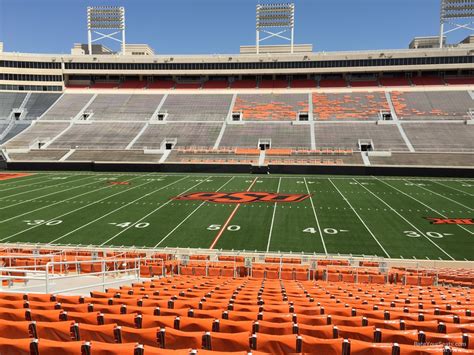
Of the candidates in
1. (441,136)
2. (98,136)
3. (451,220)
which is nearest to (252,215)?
(451,220)

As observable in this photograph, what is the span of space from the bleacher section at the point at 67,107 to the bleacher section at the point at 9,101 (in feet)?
16.9

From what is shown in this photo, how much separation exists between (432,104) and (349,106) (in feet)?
35.9

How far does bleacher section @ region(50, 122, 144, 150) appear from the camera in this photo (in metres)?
45.4

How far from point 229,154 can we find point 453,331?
128ft

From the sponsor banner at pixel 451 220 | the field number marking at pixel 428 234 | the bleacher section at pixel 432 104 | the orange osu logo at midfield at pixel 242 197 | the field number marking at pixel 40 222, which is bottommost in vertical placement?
the field number marking at pixel 428 234

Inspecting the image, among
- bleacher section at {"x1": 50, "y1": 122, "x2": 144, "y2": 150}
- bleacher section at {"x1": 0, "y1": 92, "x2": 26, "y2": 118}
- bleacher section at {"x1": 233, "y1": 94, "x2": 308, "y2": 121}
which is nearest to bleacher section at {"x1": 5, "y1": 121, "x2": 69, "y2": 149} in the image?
bleacher section at {"x1": 50, "y1": 122, "x2": 144, "y2": 150}

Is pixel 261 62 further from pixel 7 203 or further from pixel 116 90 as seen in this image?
pixel 7 203

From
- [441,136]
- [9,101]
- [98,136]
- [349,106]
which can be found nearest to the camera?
[441,136]

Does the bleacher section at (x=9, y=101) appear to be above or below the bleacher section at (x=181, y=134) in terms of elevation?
above

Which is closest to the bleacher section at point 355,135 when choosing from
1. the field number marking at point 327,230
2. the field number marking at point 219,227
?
the field number marking at point 327,230

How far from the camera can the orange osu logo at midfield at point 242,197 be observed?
25188mm

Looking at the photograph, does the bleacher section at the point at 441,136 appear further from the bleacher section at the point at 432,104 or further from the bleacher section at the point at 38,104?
the bleacher section at the point at 38,104

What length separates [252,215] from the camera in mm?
21438

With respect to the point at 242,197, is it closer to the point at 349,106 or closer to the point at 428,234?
the point at 428,234
